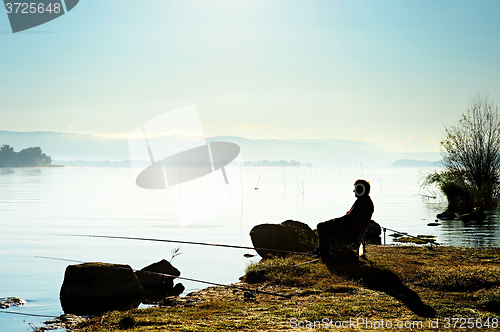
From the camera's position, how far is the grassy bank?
25.6 feet

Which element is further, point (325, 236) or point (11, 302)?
point (11, 302)

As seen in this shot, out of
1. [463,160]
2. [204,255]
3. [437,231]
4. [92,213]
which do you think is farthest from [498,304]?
[92,213]

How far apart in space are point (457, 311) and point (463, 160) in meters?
36.3

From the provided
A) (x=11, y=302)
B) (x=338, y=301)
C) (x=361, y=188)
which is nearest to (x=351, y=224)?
(x=361, y=188)

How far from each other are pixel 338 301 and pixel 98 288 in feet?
21.8

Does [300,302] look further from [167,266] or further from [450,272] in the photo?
[167,266]

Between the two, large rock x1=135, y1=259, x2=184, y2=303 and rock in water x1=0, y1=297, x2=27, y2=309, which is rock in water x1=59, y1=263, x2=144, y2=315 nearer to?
large rock x1=135, y1=259, x2=184, y2=303

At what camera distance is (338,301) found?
29.8 ft

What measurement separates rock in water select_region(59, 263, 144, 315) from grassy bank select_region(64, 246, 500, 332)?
6.24 feet

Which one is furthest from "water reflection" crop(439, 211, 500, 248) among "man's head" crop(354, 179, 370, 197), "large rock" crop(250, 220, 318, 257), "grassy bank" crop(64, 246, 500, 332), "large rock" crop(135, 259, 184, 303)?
"large rock" crop(135, 259, 184, 303)

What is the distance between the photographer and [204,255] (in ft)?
75.5

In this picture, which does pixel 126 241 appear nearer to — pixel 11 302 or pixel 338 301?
pixel 11 302

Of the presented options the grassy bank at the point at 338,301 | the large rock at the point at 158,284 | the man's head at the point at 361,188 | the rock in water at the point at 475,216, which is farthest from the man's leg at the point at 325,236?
the rock in water at the point at 475,216

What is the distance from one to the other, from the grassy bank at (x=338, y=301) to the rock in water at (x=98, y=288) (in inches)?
74.9
